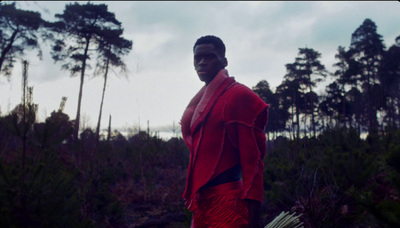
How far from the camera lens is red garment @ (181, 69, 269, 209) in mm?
1614

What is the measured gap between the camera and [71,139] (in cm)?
982

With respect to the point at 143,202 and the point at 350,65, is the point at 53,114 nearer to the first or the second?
the point at 143,202

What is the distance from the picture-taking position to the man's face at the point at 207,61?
1.86m

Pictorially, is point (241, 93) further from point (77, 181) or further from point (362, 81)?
point (362, 81)

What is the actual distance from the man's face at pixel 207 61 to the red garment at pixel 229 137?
0.10m

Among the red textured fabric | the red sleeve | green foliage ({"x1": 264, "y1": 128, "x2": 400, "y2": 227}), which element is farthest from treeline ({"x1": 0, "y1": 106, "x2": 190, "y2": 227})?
the red sleeve

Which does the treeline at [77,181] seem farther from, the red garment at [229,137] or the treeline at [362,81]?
the treeline at [362,81]

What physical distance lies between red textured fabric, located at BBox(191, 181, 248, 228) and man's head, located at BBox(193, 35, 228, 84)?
0.65 meters

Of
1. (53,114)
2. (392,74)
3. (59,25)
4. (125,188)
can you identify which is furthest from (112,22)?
Answer: (392,74)

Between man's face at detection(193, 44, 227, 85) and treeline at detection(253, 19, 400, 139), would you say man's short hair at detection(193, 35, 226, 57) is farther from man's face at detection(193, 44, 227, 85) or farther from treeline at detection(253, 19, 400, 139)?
treeline at detection(253, 19, 400, 139)

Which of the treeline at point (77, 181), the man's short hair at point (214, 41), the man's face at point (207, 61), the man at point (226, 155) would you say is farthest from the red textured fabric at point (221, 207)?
the treeline at point (77, 181)

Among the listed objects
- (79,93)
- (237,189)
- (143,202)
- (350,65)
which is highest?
(350,65)

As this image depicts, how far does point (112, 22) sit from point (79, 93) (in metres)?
4.44

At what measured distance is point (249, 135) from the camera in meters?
1.62
